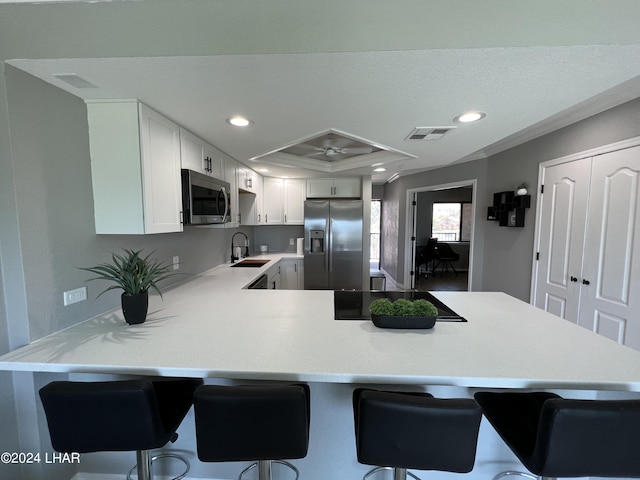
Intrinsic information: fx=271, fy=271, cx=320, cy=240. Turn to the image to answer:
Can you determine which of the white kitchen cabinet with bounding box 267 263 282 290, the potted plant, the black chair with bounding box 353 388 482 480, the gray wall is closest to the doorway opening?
the gray wall

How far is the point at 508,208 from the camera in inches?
136

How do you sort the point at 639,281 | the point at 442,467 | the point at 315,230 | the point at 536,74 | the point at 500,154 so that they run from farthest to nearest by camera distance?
1. the point at 315,230
2. the point at 500,154
3. the point at 639,281
4. the point at 536,74
5. the point at 442,467

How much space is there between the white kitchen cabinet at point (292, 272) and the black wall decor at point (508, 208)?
2.84 metres

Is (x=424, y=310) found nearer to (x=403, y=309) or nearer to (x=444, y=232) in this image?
(x=403, y=309)

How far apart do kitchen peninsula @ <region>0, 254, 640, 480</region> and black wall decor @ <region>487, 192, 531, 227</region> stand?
1.96 m

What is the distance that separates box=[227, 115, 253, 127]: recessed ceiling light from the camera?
6.05 ft

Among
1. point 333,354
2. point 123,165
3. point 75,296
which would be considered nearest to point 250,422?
point 333,354

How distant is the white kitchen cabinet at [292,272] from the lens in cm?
429

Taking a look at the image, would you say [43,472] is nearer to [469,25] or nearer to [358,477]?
[358,477]

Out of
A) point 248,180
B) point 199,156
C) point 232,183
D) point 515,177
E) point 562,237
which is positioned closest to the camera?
point 199,156

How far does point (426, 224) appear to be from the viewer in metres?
7.89

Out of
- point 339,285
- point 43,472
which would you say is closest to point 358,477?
point 43,472

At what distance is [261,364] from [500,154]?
4133mm

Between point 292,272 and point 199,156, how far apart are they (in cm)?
245
